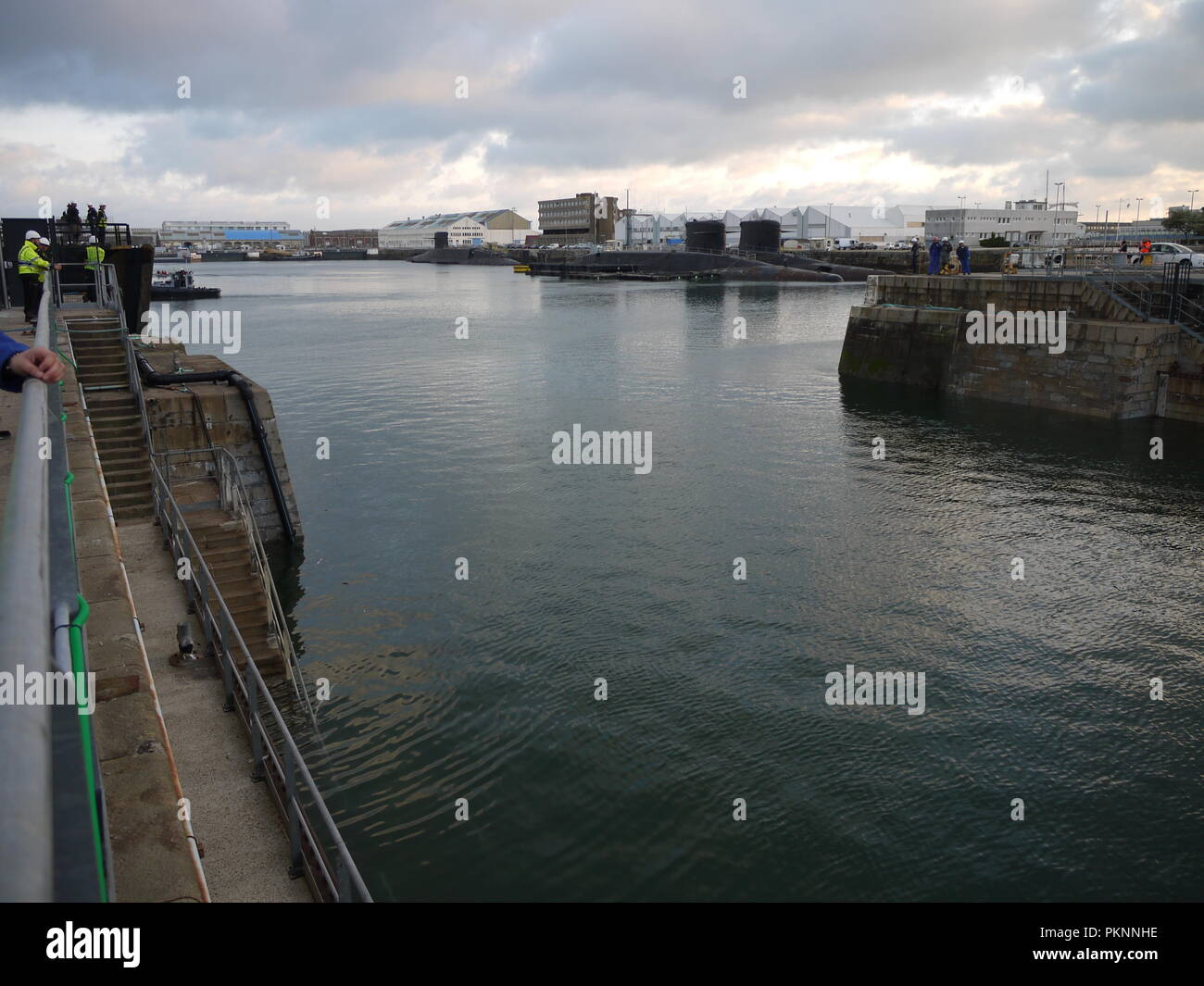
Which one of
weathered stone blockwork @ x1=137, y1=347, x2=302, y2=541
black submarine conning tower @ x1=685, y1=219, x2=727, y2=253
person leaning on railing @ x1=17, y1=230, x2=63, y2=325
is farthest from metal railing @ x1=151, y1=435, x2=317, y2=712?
black submarine conning tower @ x1=685, y1=219, x2=727, y2=253

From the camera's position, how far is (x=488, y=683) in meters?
13.7

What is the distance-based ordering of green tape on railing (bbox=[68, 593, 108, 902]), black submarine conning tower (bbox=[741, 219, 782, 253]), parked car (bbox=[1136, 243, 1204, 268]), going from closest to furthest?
1. green tape on railing (bbox=[68, 593, 108, 902])
2. parked car (bbox=[1136, 243, 1204, 268])
3. black submarine conning tower (bbox=[741, 219, 782, 253])

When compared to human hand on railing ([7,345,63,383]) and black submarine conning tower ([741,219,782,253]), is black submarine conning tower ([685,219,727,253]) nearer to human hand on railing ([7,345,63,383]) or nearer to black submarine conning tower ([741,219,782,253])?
black submarine conning tower ([741,219,782,253])

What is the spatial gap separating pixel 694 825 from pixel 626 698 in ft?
9.68

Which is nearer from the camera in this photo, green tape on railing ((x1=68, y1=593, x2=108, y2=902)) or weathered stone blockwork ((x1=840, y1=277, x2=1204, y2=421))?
green tape on railing ((x1=68, y1=593, x2=108, y2=902))

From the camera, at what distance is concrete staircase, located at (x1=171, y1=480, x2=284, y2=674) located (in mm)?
13320

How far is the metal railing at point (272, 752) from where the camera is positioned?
6.09 meters

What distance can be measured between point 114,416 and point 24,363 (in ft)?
46.7

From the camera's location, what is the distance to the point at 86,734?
7.41 feet

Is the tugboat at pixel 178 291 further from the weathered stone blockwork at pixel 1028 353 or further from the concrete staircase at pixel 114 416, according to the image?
the concrete staircase at pixel 114 416

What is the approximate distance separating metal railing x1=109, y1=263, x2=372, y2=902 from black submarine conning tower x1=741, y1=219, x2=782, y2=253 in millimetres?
146325

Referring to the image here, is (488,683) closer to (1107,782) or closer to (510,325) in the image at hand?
(1107,782)

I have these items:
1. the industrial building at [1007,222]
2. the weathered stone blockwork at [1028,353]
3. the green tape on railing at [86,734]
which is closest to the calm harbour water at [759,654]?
the weathered stone blockwork at [1028,353]
